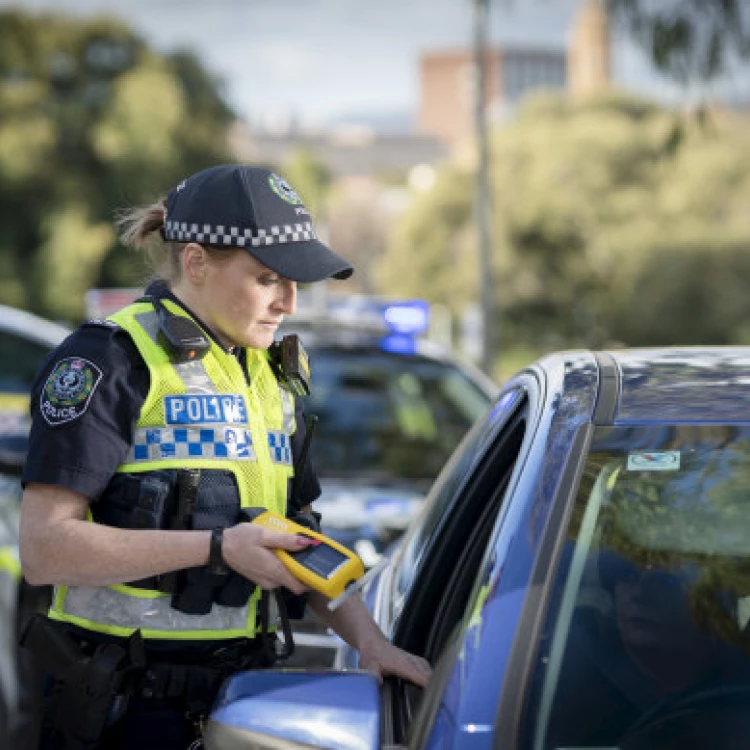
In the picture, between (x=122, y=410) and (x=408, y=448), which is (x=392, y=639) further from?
(x=408, y=448)

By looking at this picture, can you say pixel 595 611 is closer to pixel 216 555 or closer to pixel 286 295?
pixel 216 555

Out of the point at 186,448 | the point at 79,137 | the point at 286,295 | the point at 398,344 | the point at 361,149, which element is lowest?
the point at 361,149

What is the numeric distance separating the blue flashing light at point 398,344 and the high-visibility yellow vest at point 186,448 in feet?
12.8

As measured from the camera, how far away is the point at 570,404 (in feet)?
7.61

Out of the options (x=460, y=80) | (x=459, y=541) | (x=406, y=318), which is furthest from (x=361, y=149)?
(x=459, y=541)

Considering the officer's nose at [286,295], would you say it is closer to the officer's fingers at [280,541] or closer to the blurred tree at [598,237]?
the officer's fingers at [280,541]

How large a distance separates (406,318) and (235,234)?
13.7 feet

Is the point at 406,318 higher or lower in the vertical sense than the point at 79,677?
lower

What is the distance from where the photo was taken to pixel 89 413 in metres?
2.34

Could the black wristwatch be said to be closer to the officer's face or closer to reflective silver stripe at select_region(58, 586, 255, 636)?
reflective silver stripe at select_region(58, 586, 255, 636)

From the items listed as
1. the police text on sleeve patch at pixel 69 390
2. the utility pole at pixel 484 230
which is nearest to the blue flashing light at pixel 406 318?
the police text on sleeve patch at pixel 69 390

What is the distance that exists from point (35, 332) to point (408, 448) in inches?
57.6

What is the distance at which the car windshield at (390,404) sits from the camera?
20.8 ft

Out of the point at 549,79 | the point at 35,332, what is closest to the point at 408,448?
the point at 35,332
